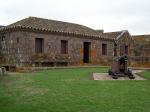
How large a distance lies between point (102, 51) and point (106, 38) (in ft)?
3.95

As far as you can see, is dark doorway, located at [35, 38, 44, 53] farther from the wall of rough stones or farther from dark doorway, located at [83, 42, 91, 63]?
dark doorway, located at [83, 42, 91, 63]

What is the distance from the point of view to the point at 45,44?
19.1 m

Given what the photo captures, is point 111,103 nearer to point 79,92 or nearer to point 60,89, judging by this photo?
point 79,92

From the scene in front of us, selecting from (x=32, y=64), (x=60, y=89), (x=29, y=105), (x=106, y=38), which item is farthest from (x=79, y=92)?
(x=106, y=38)

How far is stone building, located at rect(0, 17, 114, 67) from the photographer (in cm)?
1797

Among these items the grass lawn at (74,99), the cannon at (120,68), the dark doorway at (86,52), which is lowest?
the grass lawn at (74,99)

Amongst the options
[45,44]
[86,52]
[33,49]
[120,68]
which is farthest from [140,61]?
[120,68]

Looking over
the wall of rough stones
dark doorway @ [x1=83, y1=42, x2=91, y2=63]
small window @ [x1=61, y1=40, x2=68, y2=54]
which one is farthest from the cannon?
dark doorway @ [x1=83, y1=42, x2=91, y2=63]

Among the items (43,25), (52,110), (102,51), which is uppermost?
(43,25)

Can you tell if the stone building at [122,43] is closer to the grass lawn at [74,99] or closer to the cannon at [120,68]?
the cannon at [120,68]

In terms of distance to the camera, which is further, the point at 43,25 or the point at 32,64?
the point at 43,25

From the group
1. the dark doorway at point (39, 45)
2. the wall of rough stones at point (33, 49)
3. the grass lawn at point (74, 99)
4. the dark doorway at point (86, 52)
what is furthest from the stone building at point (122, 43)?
the grass lawn at point (74, 99)

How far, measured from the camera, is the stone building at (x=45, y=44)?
17969 millimetres

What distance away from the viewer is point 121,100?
6594 millimetres
